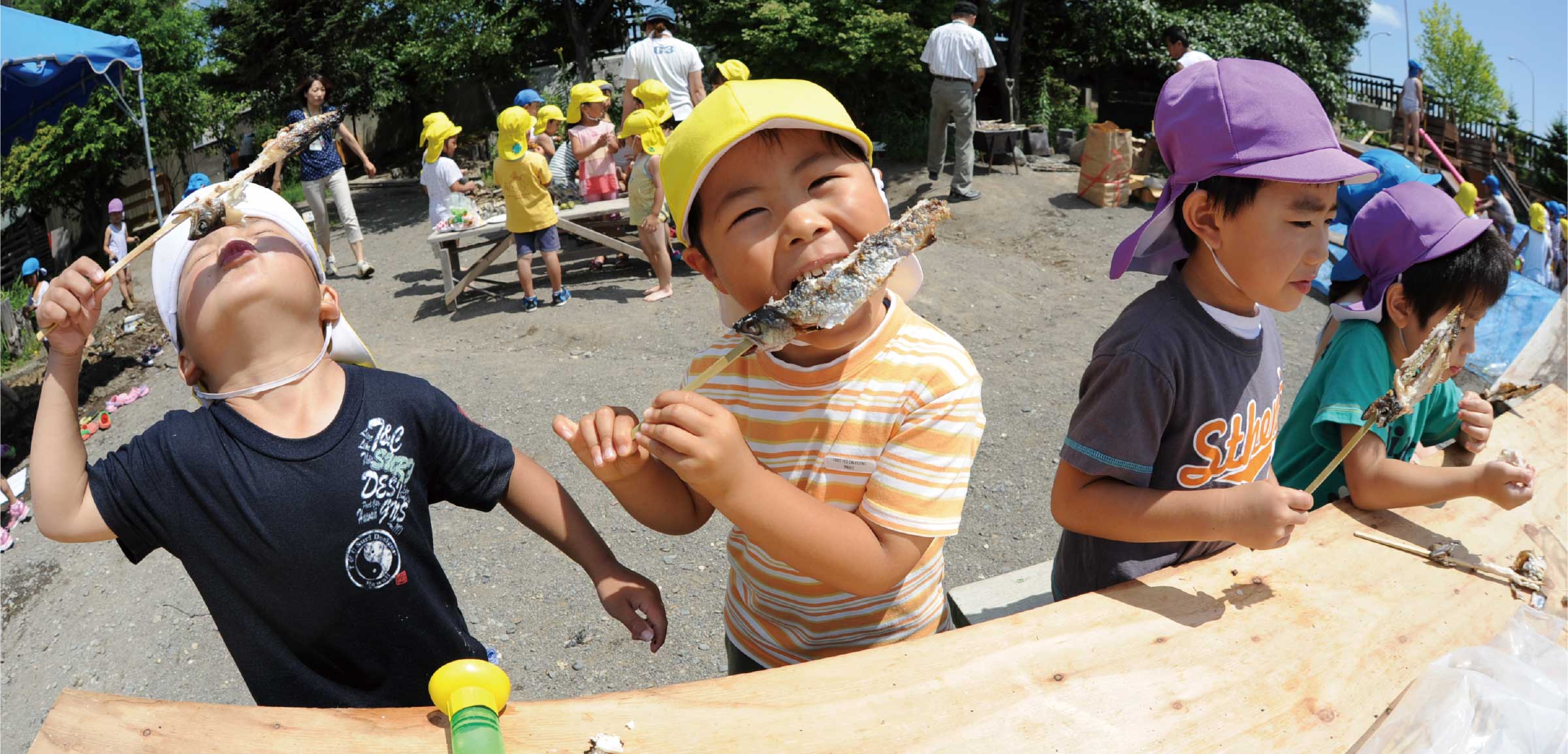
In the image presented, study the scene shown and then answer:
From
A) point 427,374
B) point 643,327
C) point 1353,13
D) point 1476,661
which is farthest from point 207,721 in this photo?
point 1353,13

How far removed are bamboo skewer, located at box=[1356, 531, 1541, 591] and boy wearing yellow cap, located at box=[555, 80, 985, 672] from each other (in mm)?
921

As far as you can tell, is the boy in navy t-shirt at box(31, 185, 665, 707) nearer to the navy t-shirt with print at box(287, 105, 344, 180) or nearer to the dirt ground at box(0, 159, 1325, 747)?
the dirt ground at box(0, 159, 1325, 747)

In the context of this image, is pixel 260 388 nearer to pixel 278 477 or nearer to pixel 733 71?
pixel 278 477

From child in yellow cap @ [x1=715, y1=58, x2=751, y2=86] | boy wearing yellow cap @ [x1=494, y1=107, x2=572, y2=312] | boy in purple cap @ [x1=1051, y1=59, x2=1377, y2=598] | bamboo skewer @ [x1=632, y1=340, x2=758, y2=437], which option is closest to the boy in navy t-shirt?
bamboo skewer @ [x1=632, y1=340, x2=758, y2=437]

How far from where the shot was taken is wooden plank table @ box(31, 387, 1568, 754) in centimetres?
124

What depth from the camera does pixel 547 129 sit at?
10172 millimetres

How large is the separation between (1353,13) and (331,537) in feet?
78.9

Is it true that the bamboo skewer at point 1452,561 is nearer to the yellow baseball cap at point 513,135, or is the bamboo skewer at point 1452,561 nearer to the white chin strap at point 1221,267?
the white chin strap at point 1221,267

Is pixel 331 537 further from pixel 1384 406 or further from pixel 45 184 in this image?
pixel 45 184

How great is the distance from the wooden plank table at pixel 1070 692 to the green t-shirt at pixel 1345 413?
0.45 meters

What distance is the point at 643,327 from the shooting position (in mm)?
7277

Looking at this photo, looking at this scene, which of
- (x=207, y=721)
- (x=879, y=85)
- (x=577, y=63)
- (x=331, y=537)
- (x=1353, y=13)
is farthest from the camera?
(x=1353, y=13)

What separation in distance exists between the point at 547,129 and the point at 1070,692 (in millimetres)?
9795

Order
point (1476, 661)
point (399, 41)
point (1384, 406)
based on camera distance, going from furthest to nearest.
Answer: point (399, 41) → point (1384, 406) → point (1476, 661)
